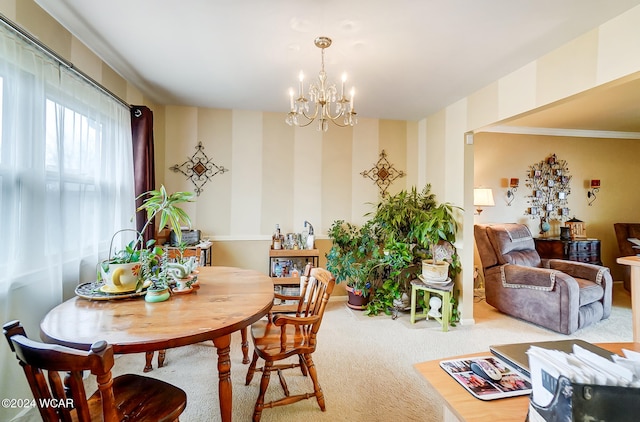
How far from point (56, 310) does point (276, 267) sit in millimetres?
2233

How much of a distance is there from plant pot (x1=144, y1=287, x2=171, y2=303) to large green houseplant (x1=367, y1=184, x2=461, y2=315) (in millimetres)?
2418

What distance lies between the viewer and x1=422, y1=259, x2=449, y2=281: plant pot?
10.2ft

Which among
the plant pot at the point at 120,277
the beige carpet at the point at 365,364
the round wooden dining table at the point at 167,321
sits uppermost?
the plant pot at the point at 120,277

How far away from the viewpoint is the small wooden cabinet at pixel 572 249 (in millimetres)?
4071

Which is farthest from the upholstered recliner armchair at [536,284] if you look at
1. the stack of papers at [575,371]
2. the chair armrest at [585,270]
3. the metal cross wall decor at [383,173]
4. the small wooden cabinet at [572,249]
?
the stack of papers at [575,371]

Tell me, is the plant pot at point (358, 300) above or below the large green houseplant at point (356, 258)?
below

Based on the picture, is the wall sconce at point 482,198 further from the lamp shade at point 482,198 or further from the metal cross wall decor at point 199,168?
the metal cross wall decor at point 199,168

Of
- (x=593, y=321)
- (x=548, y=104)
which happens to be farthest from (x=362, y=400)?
(x=593, y=321)

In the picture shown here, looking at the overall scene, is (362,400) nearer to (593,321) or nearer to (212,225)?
(212,225)

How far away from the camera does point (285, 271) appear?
3551mm

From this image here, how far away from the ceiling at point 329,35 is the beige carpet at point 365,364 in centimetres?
250

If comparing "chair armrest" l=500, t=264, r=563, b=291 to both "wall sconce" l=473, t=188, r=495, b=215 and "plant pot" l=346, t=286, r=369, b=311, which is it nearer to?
"wall sconce" l=473, t=188, r=495, b=215

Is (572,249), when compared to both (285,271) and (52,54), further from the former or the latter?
(52,54)

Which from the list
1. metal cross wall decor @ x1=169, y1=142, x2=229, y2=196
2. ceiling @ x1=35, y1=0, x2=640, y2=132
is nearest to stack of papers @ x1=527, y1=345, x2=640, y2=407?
ceiling @ x1=35, y1=0, x2=640, y2=132
